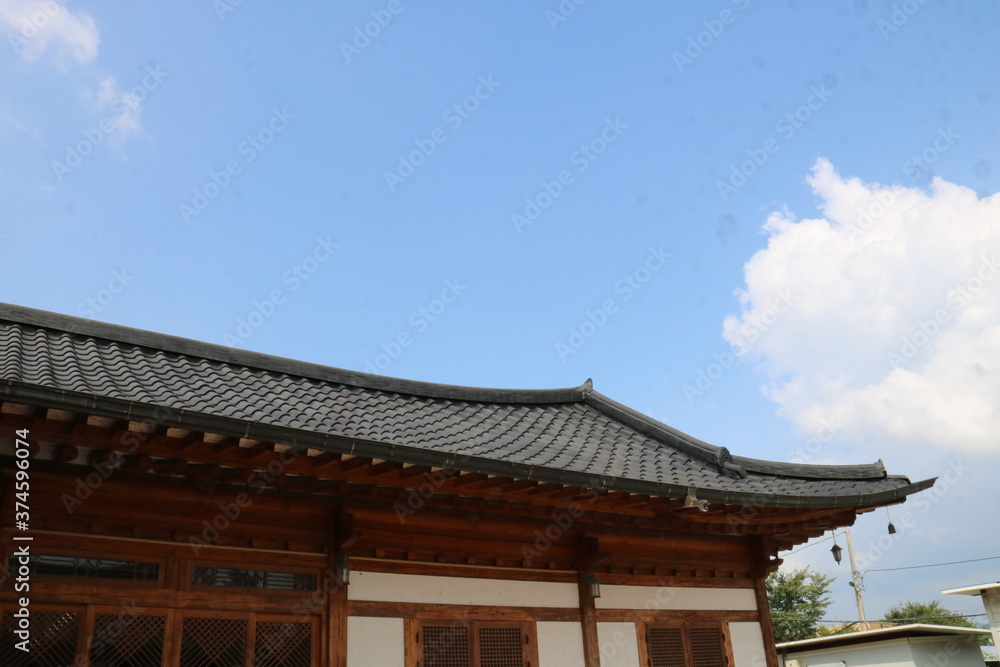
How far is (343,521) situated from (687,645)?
4373 millimetres

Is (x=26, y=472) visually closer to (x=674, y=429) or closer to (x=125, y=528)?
(x=125, y=528)

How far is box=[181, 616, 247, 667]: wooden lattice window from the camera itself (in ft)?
19.6

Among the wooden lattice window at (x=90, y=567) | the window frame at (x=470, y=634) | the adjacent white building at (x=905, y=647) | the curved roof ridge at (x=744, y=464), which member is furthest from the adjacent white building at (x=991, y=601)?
the wooden lattice window at (x=90, y=567)

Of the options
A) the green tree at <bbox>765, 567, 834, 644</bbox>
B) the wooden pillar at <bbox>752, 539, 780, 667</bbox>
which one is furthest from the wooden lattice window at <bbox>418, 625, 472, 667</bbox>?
the green tree at <bbox>765, 567, 834, 644</bbox>

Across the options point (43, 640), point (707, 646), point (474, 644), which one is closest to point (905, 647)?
point (707, 646)

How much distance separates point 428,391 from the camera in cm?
1043

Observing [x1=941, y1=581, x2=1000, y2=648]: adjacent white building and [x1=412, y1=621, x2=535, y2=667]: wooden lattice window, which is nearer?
[x1=412, y1=621, x2=535, y2=667]: wooden lattice window

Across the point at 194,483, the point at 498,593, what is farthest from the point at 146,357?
the point at 498,593

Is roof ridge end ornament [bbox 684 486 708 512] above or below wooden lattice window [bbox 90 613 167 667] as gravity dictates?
above

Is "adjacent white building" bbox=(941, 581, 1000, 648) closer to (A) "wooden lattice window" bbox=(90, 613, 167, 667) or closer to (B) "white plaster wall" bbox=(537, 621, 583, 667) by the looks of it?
(B) "white plaster wall" bbox=(537, 621, 583, 667)

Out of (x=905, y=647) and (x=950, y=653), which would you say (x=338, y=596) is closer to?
(x=905, y=647)

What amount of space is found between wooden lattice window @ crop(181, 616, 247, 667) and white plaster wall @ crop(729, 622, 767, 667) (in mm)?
5699

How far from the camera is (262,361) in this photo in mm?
9391

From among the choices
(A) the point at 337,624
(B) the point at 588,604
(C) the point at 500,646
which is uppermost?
(B) the point at 588,604
